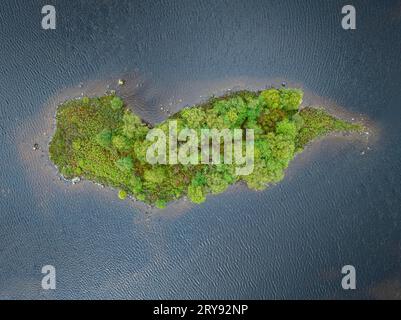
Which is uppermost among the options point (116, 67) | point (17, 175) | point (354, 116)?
point (116, 67)

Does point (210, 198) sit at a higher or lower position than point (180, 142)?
lower

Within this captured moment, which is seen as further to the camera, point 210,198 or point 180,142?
point 210,198

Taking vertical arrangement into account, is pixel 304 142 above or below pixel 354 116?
below

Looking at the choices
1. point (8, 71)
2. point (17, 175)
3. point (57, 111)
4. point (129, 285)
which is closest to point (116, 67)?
point (57, 111)

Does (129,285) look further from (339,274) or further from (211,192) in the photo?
(339,274)

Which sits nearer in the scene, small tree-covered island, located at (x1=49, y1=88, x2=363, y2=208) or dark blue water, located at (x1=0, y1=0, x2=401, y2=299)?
small tree-covered island, located at (x1=49, y1=88, x2=363, y2=208)
